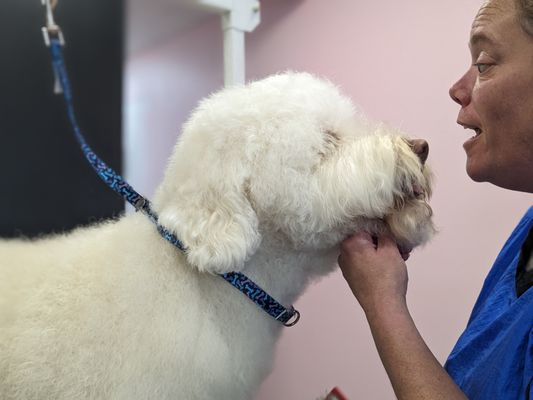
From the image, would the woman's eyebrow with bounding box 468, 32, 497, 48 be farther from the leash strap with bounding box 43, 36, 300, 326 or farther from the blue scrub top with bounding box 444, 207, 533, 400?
the leash strap with bounding box 43, 36, 300, 326

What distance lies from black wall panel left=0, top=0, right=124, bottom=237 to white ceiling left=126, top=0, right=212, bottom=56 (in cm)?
19

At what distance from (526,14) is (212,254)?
1.73 ft

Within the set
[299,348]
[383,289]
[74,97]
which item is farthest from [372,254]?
[299,348]

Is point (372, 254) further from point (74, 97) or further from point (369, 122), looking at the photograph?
point (74, 97)

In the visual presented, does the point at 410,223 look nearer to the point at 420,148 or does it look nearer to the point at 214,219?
the point at 420,148

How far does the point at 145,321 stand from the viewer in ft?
2.42

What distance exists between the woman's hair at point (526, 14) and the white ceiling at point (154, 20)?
90 cm

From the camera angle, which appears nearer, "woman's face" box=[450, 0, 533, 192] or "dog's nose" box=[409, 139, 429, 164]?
"woman's face" box=[450, 0, 533, 192]

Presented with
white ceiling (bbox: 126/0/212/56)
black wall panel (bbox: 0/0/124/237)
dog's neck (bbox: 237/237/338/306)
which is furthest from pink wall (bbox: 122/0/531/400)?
dog's neck (bbox: 237/237/338/306)

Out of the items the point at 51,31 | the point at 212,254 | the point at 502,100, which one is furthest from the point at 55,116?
the point at 502,100

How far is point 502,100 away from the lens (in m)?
0.69

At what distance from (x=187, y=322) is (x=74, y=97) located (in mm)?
720

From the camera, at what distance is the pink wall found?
54.3 inches

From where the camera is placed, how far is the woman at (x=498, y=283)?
651mm
